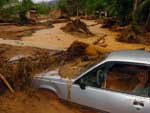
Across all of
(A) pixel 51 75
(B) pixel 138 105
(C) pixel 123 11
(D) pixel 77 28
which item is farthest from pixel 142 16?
(B) pixel 138 105

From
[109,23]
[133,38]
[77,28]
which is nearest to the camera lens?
[133,38]

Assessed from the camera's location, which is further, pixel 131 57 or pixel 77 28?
pixel 77 28

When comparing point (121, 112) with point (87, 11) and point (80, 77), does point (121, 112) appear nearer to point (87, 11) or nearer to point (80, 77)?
point (80, 77)

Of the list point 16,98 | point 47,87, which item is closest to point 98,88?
point 47,87

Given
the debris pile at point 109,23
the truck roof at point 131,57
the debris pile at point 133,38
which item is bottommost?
the debris pile at point 109,23

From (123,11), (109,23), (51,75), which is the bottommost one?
(109,23)

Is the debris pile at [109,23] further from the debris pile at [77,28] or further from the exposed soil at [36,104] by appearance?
the exposed soil at [36,104]

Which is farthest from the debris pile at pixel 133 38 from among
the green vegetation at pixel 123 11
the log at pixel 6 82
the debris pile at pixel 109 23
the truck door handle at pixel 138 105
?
the truck door handle at pixel 138 105

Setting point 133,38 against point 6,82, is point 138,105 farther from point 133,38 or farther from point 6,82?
point 133,38

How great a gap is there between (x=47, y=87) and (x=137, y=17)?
24.2 m

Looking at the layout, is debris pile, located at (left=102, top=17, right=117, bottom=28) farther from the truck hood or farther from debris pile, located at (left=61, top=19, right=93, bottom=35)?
the truck hood

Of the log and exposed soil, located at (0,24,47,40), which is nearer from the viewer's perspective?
the log

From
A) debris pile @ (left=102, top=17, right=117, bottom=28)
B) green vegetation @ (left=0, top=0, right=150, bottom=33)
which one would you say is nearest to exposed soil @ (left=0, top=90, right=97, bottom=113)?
green vegetation @ (left=0, top=0, right=150, bottom=33)

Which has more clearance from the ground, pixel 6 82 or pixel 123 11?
pixel 6 82
